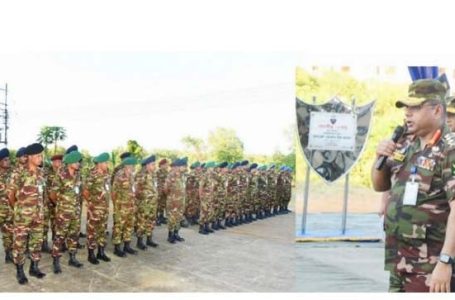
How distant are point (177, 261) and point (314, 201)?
1.16 meters

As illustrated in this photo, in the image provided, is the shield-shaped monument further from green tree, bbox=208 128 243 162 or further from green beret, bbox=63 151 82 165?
green beret, bbox=63 151 82 165

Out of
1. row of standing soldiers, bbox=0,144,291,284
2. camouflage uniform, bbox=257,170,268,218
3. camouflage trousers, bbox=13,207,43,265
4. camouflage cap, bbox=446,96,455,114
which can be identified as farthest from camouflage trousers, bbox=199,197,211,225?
camouflage cap, bbox=446,96,455,114

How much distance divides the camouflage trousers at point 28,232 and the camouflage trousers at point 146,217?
2.74ft

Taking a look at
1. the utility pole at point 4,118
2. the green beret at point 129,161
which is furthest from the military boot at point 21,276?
the green beret at point 129,161

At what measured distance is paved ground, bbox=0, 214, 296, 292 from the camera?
3.89m

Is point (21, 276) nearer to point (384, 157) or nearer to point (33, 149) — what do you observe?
point (33, 149)

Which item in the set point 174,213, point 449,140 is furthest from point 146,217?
point 449,140

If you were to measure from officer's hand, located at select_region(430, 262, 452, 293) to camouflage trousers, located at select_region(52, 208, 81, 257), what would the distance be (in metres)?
2.72

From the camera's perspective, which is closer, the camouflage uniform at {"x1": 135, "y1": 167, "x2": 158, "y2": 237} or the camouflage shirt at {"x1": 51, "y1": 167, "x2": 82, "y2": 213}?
the camouflage shirt at {"x1": 51, "y1": 167, "x2": 82, "y2": 213}

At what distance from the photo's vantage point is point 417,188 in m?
2.70

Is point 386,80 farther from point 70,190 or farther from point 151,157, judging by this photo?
point 70,190

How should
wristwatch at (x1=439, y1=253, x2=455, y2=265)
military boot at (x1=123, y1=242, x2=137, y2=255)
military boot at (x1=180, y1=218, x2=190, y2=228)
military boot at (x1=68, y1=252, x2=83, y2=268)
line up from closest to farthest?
wristwatch at (x1=439, y1=253, x2=455, y2=265)
military boot at (x1=68, y1=252, x2=83, y2=268)
military boot at (x1=123, y1=242, x2=137, y2=255)
military boot at (x1=180, y1=218, x2=190, y2=228)

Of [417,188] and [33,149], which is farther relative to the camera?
[33,149]

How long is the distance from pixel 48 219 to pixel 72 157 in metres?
0.64
